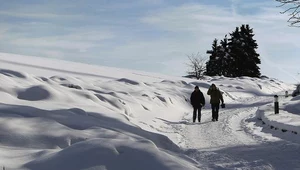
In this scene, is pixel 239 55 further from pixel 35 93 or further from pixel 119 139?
pixel 119 139

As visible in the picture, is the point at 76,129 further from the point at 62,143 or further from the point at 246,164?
the point at 246,164

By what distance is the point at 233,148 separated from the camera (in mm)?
9773

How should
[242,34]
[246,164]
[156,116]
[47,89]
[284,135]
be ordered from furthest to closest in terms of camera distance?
[242,34] < [156,116] < [47,89] < [284,135] < [246,164]

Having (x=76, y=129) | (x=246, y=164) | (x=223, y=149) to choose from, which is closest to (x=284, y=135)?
(x=223, y=149)

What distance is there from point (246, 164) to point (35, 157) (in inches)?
141

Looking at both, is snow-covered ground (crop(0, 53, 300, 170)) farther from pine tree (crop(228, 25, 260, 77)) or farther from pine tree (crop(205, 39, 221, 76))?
pine tree (crop(205, 39, 221, 76))

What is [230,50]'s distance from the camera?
2837 inches

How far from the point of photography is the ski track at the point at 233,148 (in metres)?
7.67

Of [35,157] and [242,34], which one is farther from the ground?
[242,34]

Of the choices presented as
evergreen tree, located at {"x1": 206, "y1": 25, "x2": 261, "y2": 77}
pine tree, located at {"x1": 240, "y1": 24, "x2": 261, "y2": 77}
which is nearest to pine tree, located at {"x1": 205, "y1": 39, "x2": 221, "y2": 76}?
evergreen tree, located at {"x1": 206, "y1": 25, "x2": 261, "y2": 77}

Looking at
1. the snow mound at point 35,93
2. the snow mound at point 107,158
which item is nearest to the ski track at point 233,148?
the snow mound at point 107,158

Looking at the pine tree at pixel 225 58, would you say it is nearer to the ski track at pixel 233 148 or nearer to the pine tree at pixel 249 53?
→ the pine tree at pixel 249 53

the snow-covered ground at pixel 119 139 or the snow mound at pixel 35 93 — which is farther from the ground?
the snow mound at pixel 35 93

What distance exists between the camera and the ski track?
767cm
